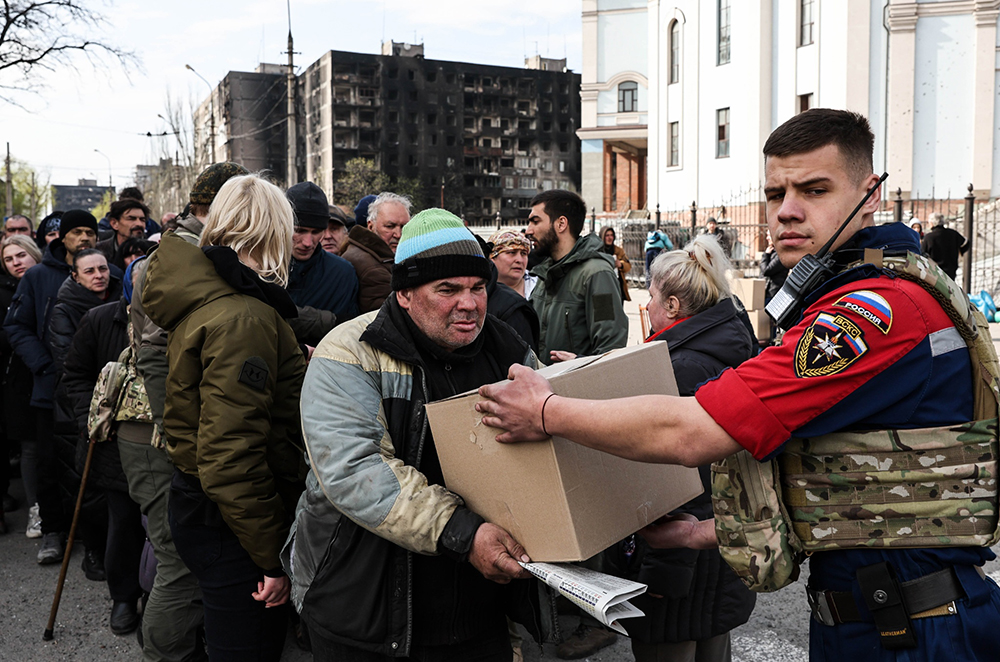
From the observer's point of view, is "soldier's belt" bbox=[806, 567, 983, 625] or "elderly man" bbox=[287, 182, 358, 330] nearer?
"soldier's belt" bbox=[806, 567, 983, 625]

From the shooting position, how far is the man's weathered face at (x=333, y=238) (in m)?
6.16

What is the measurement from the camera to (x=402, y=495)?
87.2 inches

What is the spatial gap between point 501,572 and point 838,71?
2765 cm

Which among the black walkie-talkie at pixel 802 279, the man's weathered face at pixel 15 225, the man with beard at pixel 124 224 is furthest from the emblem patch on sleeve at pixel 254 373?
the man's weathered face at pixel 15 225

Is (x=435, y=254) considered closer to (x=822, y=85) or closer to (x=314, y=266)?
(x=314, y=266)

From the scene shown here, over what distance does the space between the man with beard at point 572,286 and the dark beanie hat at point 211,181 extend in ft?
7.05

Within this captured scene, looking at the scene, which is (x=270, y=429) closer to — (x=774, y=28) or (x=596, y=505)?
(x=596, y=505)

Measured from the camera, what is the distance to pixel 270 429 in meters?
2.82

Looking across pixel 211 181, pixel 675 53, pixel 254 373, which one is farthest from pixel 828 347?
pixel 675 53

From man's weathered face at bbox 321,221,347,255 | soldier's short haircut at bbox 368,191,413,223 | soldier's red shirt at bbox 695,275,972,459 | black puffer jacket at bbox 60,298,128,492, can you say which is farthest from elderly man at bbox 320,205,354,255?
soldier's red shirt at bbox 695,275,972,459

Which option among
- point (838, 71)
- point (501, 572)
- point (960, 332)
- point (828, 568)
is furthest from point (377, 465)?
point (838, 71)

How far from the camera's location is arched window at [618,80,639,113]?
41.1m

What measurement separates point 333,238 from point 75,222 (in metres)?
1.94

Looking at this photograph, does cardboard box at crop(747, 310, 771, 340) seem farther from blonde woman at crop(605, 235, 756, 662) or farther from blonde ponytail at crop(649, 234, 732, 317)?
blonde woman at crop(605, 235, 756, 662)
